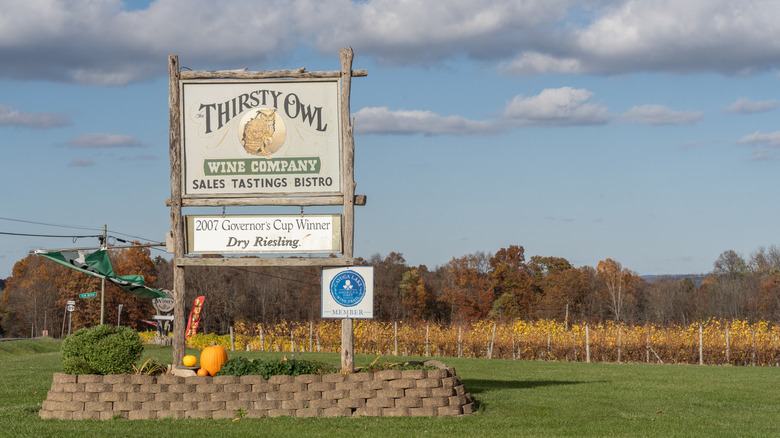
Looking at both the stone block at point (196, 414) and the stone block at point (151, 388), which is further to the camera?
the stone block at point (151, 388)

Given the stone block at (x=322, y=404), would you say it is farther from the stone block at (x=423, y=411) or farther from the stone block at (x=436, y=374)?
the stone block at (x=436, y=374)

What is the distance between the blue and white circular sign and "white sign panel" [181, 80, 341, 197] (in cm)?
150

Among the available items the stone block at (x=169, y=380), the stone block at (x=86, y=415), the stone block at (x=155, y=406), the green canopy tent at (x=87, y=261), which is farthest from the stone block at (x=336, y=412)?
the green canopy tent at (x=87, y=261)

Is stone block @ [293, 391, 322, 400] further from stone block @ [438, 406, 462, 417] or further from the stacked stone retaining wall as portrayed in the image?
stone block @ [438, 406, 462, 417]

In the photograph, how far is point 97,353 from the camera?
13141 millimetres

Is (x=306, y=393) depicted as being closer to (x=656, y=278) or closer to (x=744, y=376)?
(x=744, y=376)

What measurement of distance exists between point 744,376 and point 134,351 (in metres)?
19.0

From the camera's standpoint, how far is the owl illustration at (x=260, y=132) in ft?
48.2

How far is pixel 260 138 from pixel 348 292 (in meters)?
3.21

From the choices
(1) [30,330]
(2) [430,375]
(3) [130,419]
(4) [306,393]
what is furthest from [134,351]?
(1) [30,330]

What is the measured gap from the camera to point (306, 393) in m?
12.9

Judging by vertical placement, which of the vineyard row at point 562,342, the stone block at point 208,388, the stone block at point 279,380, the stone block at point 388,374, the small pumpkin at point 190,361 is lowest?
the vineyard row at point 562,342

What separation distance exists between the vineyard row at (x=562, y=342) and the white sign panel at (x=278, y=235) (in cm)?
2368

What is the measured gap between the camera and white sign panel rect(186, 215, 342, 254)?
14.4 meters
